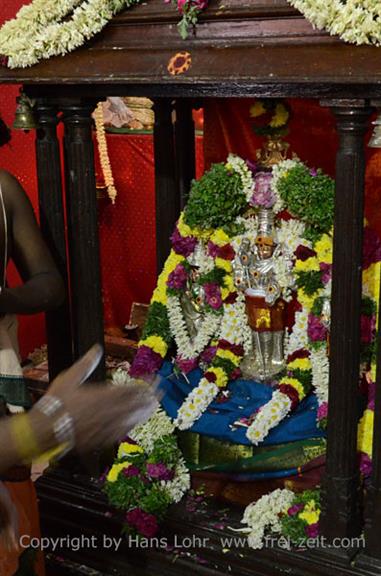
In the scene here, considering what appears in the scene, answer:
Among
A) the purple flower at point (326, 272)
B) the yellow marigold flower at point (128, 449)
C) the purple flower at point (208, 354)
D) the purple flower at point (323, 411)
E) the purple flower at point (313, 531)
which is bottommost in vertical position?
the purple flower at point (313, 531)

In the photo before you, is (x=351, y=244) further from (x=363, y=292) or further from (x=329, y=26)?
(x=329, y=26)

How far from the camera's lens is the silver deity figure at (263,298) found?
4391mm

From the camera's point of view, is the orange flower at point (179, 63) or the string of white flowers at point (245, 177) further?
the string of white flowers at point (245, 177)

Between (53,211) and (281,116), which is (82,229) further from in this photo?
(281,116)

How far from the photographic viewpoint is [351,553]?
393cm

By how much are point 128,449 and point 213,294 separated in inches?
36.8

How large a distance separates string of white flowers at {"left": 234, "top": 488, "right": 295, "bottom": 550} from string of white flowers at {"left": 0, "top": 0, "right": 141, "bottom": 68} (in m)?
2.35

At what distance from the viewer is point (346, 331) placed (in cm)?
375

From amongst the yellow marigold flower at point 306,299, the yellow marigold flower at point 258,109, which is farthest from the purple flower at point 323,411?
the yellow marigold flower at point 258,109

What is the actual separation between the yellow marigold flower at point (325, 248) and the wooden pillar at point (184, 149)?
4.39ft

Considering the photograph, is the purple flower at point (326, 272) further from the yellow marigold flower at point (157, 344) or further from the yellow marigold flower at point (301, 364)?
the yellow marigold flower at point (157, 344)

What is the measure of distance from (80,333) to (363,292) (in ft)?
4.88

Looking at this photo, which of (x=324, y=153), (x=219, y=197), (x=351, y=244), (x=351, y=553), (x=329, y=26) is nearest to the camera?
(x=329, y=26)

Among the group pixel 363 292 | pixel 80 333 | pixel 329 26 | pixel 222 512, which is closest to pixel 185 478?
pixel 222 512
